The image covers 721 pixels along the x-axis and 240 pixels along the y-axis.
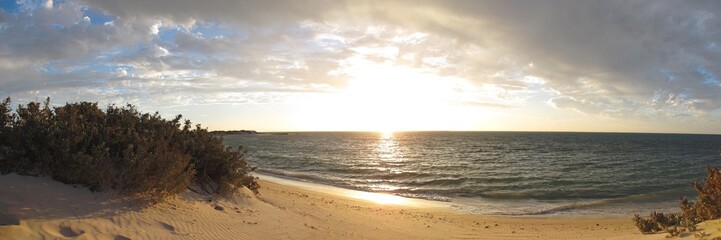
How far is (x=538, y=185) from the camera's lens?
23.9m

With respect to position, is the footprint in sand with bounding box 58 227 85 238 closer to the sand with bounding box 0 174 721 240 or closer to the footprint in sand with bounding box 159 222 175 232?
the sand with bounding box 0 174 721 240

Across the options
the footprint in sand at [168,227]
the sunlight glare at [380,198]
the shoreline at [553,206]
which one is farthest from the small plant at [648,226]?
the sunlight glare at [380,198]

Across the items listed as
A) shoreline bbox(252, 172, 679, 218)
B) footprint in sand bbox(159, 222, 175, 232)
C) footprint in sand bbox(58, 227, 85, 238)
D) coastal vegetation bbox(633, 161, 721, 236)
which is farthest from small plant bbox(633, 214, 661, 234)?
footprint in sand bbox(58, 227, 85, 238)

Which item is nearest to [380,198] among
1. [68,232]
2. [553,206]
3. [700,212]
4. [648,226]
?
[553,206]

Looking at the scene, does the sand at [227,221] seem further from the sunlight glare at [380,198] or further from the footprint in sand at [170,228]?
the sunlight glare at [380,198]

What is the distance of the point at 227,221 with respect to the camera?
8227mm

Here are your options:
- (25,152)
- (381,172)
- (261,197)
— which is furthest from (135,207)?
(381,172)

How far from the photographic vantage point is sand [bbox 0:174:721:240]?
611cm

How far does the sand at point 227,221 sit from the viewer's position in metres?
6.11

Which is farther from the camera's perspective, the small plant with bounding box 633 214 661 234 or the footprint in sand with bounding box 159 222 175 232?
the small plant with bounding box 633 214 661 234

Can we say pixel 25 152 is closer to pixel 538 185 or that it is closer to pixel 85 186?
pixel 85 186

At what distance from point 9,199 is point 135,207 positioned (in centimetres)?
173

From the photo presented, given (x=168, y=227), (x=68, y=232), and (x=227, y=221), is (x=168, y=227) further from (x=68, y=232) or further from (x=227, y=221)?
(x=68, y=232)

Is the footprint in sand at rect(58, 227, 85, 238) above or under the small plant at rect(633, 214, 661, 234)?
above
